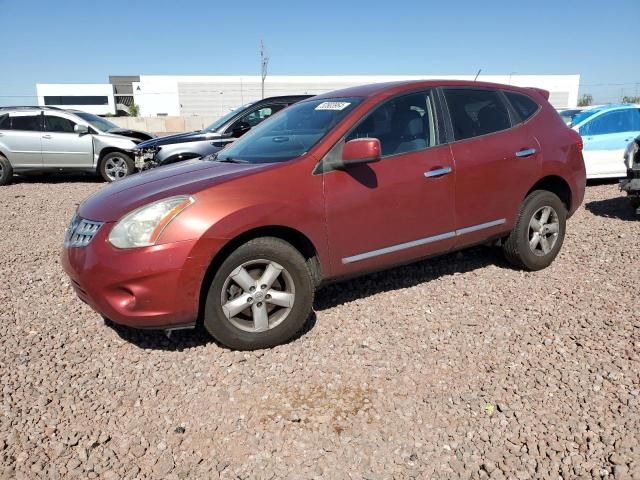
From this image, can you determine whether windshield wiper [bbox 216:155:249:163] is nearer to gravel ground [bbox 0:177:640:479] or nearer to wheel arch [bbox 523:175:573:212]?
gravel ground [bbox 0:177:640:479]

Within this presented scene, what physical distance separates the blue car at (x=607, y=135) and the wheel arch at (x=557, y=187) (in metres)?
5.06

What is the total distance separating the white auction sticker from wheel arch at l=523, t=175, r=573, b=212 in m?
1.98

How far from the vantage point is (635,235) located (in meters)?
6.08

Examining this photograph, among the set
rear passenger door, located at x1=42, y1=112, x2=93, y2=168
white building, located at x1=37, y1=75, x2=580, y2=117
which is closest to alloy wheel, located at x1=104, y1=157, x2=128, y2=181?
rear passenger door, located at x1=42, y1=112, x2=93, y2=168

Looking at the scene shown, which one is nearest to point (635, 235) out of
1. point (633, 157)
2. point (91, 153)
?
point (633, 157)

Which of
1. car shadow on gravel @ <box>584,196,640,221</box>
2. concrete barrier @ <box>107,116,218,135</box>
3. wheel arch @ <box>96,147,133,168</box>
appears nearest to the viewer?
car shadow on gravel @ <box>584,196,640,221</box>

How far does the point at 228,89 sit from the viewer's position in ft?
212

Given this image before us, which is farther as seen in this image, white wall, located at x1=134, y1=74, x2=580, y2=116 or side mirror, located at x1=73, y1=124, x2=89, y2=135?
white wall, located at x1=134, y1=74, x2=580, y2=116

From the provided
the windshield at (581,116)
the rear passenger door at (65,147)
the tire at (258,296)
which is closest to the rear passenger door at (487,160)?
the tire at (258,296)

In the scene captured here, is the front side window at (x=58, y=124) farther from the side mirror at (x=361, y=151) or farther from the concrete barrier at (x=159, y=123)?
the concrete barrier at (x=159, y=123)

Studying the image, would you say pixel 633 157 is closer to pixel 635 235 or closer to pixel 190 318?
pixel 635 235

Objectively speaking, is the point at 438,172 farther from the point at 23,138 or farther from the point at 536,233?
the point at 23,138

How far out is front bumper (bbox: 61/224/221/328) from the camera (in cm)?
305

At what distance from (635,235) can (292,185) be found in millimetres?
4816
